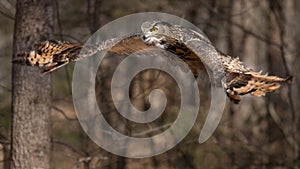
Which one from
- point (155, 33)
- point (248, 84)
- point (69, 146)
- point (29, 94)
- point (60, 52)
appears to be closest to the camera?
point (248, 84)

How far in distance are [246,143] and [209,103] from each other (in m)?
0.87

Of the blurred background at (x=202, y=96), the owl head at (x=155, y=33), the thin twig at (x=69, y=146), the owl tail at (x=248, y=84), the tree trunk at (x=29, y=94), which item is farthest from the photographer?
the blurred background at (x=202, y=96)

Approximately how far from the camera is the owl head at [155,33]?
450 centimetres

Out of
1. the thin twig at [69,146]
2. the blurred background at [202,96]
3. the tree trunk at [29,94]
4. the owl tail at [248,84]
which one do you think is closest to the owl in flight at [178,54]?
the owl tail at [248,84]

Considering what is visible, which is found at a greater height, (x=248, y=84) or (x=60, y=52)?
(x=60, y=52)

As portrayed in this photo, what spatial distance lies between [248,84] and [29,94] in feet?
8.65

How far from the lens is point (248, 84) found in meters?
3.92

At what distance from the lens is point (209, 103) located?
Answer: 9125 millimetres

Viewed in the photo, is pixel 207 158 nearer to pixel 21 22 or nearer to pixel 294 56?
pixel 294 56

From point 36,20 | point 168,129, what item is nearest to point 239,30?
point 168,129

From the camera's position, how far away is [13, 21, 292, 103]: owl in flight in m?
3.96

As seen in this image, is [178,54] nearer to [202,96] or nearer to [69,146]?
[69,146]

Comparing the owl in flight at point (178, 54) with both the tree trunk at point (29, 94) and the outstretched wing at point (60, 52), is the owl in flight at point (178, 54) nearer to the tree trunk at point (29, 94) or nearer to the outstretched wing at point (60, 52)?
the outstretched wing at point (60, 52)

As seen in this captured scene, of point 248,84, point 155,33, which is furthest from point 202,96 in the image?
point 248,84
